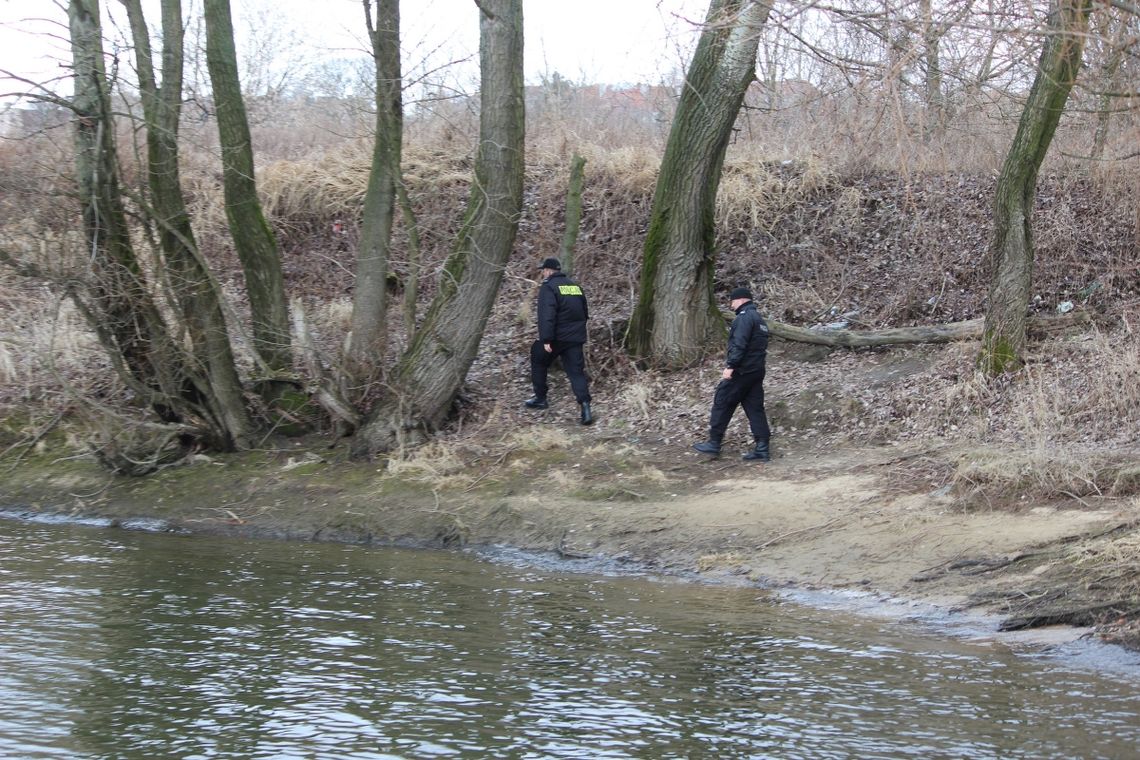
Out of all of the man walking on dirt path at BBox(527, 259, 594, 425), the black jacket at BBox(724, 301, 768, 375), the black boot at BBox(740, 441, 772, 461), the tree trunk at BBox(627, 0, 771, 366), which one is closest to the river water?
the black boot at BBox(740, 441, 772, 461)

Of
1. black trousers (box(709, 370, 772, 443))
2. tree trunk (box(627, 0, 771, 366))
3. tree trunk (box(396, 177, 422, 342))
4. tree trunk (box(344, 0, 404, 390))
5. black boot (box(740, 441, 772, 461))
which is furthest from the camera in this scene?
tree trunk (box(627, 0, 771, 366))

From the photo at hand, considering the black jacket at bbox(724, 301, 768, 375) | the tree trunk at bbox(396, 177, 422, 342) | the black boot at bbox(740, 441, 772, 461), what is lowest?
the black boot at bbox(740, 441, 772, 461)

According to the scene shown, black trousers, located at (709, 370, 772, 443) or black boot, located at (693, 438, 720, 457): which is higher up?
black trousers, located at (709, 370, 772, 443)

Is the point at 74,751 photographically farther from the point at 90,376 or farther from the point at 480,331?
the point at 90,376

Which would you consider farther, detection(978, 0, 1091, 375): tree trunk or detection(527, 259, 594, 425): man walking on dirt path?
detection(527, 259, 594, 425): man walking on dirt path

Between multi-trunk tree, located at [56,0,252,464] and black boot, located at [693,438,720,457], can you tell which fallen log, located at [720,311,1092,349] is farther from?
multi-trunk tree, located at [56,0,252,464]

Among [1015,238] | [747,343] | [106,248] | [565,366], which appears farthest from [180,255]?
[1015,238]

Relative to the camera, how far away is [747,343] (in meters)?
11.9

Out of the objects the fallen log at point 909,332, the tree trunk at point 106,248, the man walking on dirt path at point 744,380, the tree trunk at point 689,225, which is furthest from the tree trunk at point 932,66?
the tree trunk at point 106,248

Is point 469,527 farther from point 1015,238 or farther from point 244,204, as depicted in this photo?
point 1015,238

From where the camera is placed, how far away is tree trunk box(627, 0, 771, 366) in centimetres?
1455

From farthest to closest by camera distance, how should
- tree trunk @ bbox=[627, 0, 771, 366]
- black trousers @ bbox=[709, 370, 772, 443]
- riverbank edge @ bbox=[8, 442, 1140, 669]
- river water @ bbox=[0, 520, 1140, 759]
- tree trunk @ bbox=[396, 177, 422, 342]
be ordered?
tree trunk @ bbox=[627, 0, 771, 366] → tree trunk @ bbox=[396, 177, 422, 342] → black trousers @ bbox=[709, 370, 772, 443] → riverbank edge @ bbox=[8, 442, 1140, 669] → river water @ bbox=[0, 520, 1140, 759]

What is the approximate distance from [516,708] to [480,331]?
7.92 meters

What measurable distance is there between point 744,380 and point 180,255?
22.4 ft
